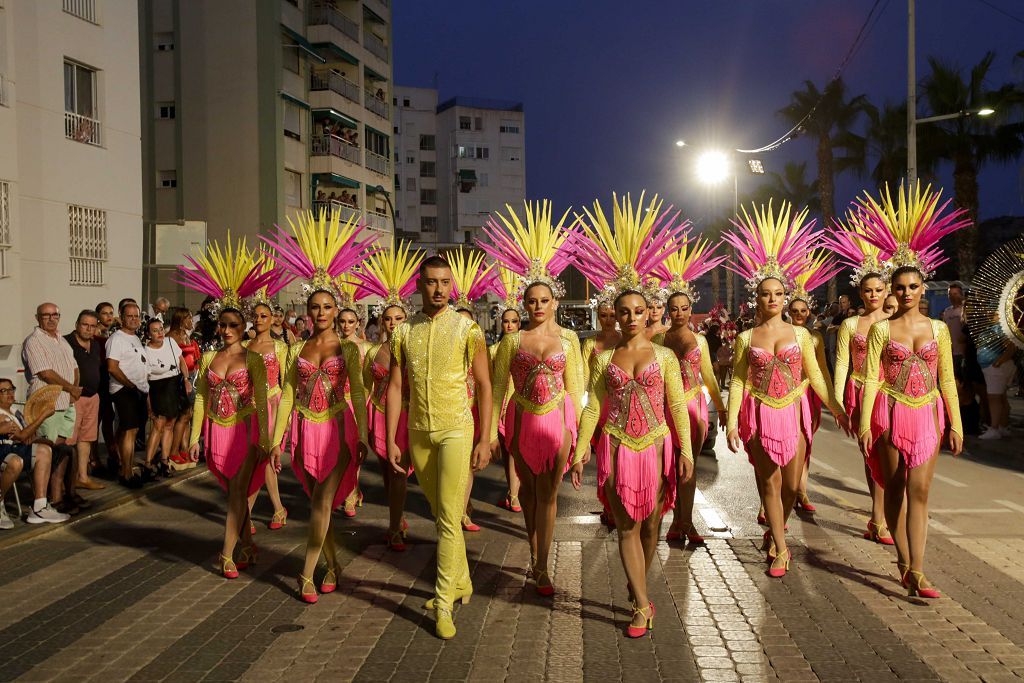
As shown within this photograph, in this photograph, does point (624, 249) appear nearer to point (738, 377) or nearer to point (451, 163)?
point (738, 377)

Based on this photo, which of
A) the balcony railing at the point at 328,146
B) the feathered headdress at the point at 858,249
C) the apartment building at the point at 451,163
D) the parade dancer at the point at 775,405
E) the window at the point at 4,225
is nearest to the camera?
the parade dancer at the point at 775,405

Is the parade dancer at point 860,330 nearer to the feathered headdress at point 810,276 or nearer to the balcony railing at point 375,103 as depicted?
the feathered headdress at point 810,276

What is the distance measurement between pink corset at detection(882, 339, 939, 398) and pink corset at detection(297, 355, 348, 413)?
395 centimetres

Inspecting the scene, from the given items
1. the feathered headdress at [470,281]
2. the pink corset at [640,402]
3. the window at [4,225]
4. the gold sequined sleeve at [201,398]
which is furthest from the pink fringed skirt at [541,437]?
the window at [4,225]

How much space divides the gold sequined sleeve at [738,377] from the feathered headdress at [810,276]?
1.78 m

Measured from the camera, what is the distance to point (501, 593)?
6.90 metres

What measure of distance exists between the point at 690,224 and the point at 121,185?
16511mm

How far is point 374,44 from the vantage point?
164ft

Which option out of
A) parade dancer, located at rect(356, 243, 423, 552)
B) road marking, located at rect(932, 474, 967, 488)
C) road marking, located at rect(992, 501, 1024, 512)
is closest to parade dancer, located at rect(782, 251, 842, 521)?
road marking, located at rect(992, 501, 1024, 512)

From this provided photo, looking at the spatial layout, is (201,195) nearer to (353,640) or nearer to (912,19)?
(912,19)

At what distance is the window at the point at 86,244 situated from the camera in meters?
19.7

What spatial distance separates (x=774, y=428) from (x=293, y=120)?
36.7 m

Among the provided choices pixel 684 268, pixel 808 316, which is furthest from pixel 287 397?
pixel 808 316

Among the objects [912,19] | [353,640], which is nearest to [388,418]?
[353,640]
